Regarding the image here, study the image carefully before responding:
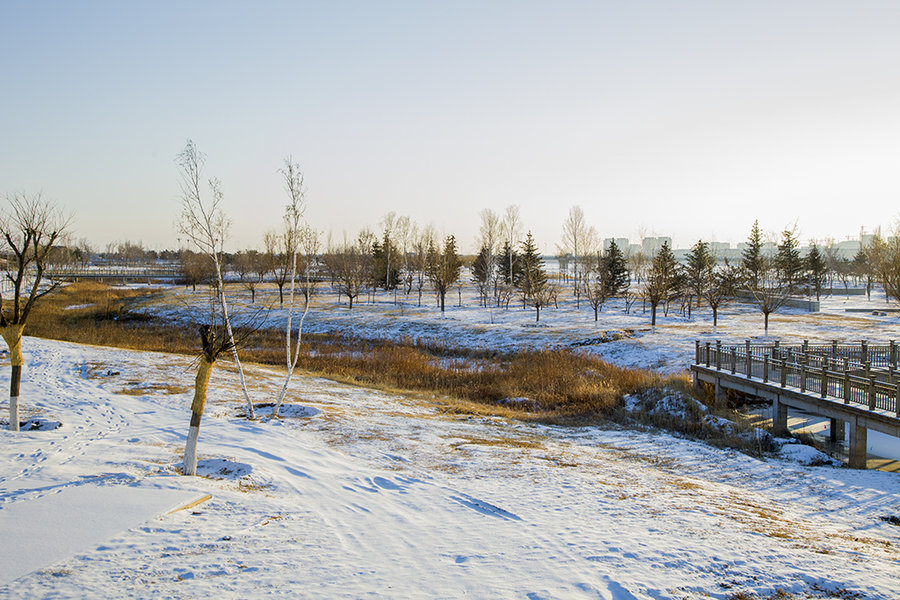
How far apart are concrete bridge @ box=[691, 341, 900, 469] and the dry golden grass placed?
7.90 ft

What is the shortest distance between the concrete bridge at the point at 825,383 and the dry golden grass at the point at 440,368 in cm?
241

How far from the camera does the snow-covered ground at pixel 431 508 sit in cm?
518

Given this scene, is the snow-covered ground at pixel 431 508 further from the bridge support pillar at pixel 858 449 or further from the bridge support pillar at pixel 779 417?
the bridge support pillar at pixel 779 417

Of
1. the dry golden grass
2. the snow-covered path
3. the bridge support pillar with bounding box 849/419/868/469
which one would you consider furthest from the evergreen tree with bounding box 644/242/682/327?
the snow-covered path

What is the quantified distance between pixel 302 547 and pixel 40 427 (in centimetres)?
843

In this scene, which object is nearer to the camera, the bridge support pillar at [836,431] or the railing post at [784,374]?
the railing post at [784,374]

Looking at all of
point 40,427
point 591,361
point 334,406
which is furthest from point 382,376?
point 40,427

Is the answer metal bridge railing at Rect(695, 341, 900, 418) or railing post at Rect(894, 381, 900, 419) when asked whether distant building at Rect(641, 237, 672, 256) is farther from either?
Result: railing post at Rect(894, 381, 900, 419)

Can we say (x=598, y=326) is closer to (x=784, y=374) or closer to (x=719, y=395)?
(x=719, y=395)

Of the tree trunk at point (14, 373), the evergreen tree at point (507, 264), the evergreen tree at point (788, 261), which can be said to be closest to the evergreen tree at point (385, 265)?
the evergreen tree at point (507, 264)

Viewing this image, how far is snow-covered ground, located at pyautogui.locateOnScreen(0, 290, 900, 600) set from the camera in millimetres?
5184

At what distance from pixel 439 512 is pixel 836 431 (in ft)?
47.6

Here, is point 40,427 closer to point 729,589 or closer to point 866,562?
point 729,589

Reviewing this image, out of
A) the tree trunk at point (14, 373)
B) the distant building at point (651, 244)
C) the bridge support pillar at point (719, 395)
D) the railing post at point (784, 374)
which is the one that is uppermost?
the distant building at point (651, 244)
